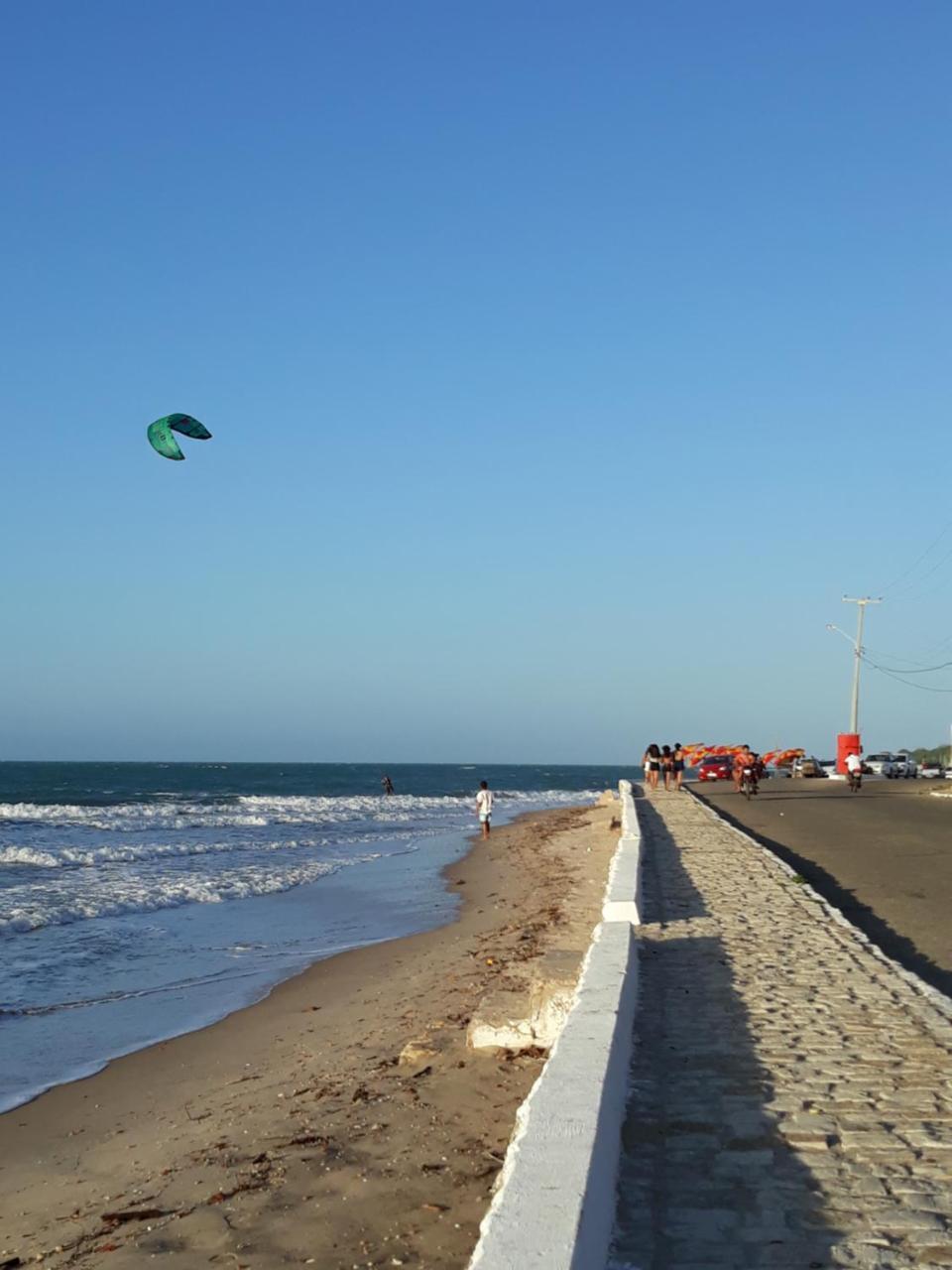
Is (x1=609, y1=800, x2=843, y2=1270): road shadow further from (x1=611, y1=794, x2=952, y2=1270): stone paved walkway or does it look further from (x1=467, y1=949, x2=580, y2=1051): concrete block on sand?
(x1=467, y1=949, x2=580, y2=1051): concrete block on sand

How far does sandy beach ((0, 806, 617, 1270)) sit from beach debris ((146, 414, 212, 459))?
562cm

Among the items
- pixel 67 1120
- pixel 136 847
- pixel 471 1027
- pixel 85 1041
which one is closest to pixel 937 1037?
pixel 471 1027

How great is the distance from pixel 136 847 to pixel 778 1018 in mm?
26786

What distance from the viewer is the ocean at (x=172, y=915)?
10.6m

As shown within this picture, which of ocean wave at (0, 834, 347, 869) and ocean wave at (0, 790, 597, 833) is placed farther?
ocean wave at (0, 790, 597, 833)

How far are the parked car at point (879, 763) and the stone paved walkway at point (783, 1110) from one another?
197ft

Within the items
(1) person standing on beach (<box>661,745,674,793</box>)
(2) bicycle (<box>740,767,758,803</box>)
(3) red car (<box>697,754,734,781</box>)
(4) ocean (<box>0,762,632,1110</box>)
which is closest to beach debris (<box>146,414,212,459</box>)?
(4) ocean (<box>0,762,632,1110</box>)

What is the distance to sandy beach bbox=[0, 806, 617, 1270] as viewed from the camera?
4816mm

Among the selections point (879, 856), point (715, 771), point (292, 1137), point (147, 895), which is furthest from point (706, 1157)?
point (715, 771)

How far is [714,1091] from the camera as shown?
5.64 metres

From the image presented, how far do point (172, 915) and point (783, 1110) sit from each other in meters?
13.9

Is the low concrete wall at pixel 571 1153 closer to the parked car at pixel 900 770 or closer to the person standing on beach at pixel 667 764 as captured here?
the person standing on beach at pixel 667 764

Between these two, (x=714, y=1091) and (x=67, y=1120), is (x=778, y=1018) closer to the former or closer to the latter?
(x=714, y=1091)

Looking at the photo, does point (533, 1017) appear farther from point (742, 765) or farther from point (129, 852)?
point (742, 765)
